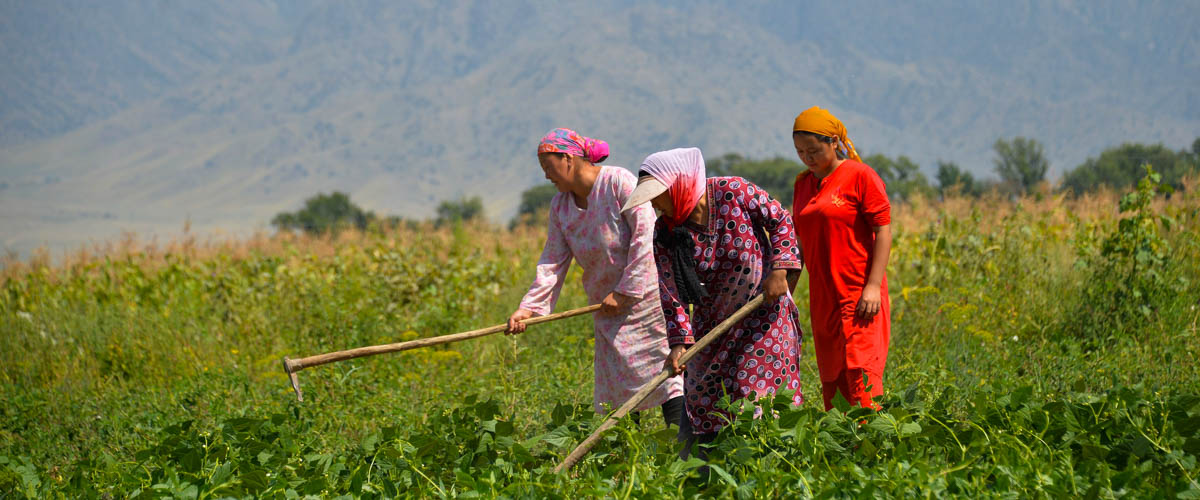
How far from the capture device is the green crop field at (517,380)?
2.72 metres

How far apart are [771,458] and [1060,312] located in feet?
13.7

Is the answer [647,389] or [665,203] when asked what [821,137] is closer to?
[665,203]

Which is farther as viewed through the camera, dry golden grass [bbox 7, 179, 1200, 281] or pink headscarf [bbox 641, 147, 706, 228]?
dry golden grass [bbox 7, 179, 1200, 281]

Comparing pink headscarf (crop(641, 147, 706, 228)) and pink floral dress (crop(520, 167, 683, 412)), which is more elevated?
pink headscarf (crop(641, 147, 706, 228))

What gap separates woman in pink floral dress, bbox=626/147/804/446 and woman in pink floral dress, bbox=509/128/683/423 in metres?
0.13

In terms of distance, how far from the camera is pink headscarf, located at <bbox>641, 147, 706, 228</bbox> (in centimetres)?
344

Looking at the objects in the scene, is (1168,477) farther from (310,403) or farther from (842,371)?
(310,403)

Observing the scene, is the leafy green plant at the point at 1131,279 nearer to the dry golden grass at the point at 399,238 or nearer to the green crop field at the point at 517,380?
the green crop field at the point at 517,380

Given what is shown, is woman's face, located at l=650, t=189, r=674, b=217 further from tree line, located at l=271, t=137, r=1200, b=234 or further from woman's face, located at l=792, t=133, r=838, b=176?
tree line, located at l=271, t=137, r=1200, b=234

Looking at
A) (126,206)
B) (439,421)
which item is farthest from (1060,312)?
(126,206)

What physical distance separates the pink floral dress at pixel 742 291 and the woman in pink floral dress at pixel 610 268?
0.45ft

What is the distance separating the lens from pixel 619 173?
12.3 feet

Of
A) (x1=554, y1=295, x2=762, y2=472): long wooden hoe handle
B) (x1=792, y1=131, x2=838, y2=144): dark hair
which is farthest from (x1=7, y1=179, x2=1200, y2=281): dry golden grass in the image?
(x1=554, y1=295, x2=762, y2=472): long wooden hoe handle

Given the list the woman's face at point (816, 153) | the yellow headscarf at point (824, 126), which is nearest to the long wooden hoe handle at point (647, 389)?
the woman's face at point (816, 153)
